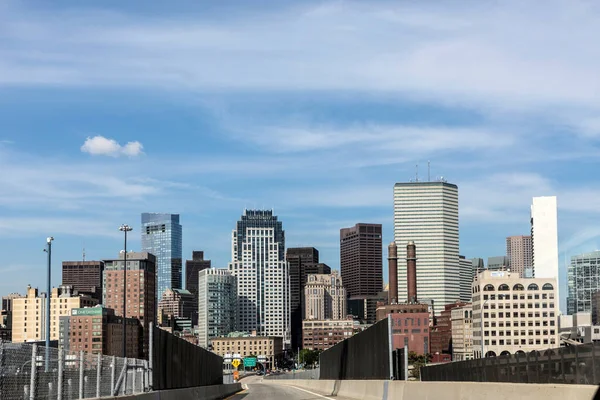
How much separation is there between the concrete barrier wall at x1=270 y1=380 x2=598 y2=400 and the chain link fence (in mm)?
7240

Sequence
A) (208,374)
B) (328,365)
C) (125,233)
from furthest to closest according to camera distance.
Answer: (125,233) → (328,365) → (208,374)

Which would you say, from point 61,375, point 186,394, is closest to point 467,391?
point 61,375

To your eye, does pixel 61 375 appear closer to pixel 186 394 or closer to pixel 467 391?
pixel 467 391

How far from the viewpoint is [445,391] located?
72.9ft

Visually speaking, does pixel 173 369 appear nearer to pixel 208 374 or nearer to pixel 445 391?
pixel 445 391

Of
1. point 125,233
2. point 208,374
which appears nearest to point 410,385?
point 208,374

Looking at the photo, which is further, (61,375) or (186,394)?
(186,394)

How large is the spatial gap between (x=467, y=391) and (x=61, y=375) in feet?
27.1

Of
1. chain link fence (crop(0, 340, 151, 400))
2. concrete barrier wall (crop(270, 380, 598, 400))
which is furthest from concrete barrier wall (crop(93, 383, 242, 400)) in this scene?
concrete barrier wall (crop(270, 380, 598, 400))

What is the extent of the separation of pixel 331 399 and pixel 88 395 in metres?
17.6

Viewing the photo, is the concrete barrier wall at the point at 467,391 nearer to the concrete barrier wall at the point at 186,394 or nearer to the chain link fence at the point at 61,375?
the concrete barrier wall at the point at 186,394

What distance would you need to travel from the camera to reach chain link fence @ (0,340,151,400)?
1541 cm

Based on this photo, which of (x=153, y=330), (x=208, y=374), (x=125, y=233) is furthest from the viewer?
(x=125, y=233)

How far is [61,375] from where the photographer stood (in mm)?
18016
